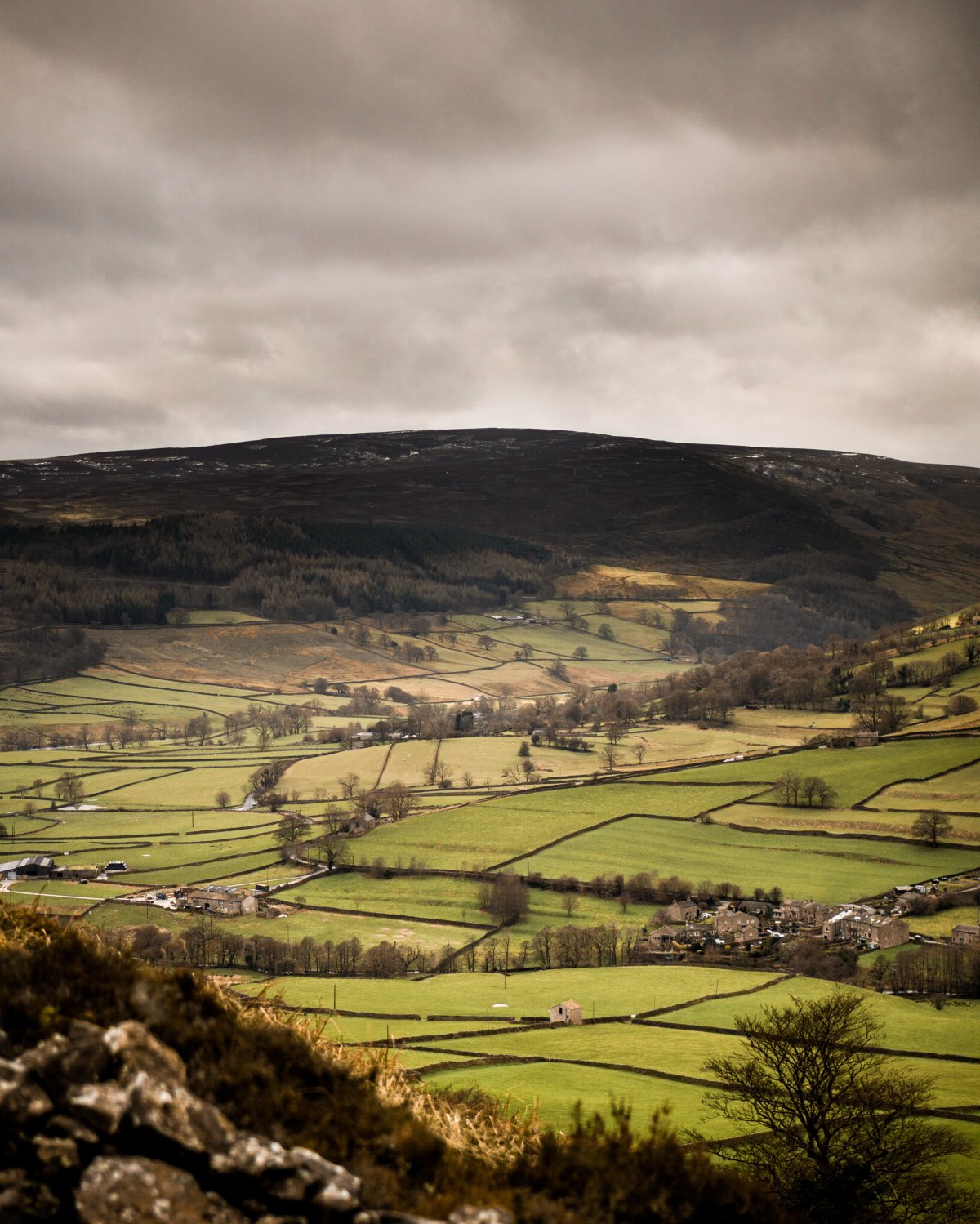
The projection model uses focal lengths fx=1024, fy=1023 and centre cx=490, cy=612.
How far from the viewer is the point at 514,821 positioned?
9556 centimetres

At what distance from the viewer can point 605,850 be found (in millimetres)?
87688

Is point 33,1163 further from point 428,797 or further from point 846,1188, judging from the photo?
point 428,797

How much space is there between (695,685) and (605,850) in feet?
252

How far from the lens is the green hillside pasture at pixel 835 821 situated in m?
84.1

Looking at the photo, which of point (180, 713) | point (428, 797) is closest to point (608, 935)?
point (428, 797)

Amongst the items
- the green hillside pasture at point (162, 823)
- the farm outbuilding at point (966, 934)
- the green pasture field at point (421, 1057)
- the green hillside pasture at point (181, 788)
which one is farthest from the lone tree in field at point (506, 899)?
the green hillside pasture at point (181, 788)

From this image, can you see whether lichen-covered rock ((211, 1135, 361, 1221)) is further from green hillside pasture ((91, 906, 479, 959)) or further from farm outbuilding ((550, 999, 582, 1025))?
green hillside pasture ((91, 906, 479, 959))

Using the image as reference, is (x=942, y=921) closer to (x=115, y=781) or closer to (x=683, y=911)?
(x=683, y=911)

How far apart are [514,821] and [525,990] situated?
37394 mm

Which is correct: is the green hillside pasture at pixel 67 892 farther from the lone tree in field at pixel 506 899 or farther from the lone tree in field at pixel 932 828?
the lone tree in field at pixel 932 828

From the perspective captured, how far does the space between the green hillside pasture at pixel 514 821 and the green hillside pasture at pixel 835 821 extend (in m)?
3.39

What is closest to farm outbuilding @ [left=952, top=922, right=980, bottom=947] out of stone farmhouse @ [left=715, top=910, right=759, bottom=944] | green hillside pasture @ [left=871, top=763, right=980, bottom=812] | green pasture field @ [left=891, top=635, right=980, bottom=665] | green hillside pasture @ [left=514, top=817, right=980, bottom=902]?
green hillside pasture @ [left=514, top=817, right=980, bottom=902]

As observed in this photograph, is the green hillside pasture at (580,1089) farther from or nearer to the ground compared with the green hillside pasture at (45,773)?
farther from the ground

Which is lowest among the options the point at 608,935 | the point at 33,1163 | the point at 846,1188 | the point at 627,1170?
the point at 608,935
